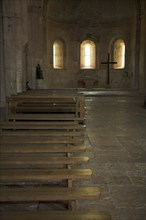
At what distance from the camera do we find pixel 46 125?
16.8 ft

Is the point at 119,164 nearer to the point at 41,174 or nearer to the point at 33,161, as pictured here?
the point at 33,161

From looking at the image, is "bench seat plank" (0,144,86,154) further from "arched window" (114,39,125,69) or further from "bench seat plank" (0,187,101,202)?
"arched window" (114,39,125,69)

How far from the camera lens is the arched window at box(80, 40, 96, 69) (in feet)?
82.9

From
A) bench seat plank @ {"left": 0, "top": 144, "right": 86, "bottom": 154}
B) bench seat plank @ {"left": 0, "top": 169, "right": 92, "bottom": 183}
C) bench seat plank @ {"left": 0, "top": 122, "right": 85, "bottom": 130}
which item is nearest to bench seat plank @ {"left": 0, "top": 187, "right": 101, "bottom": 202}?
bench seat plank @ {"left": 0, "top": 169, "right": 92, "bottom": 183}

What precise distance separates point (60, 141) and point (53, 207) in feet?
3.12

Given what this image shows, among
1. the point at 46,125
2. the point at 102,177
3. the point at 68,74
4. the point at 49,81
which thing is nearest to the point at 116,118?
the point at 46,125

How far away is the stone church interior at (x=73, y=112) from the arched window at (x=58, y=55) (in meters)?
0.09

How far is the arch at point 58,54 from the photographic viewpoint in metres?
24.5

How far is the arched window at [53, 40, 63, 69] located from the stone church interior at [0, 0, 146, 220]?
0.09 m

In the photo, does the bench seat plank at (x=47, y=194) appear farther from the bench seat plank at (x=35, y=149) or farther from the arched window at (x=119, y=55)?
the arched window at (x=119, y=55)

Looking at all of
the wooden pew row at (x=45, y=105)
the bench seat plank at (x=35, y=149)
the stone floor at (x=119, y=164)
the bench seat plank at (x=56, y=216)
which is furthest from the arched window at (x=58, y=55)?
the bench seat plank at (x=56, y=216)

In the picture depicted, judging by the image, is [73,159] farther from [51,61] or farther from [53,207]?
[51,61]

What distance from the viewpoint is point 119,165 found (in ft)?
14.8

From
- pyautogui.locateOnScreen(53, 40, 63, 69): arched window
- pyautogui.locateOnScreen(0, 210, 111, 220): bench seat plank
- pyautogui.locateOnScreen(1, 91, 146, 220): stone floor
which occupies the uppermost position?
pyautogui.locateOnScreen(53, 40, 63, 69): arched window
